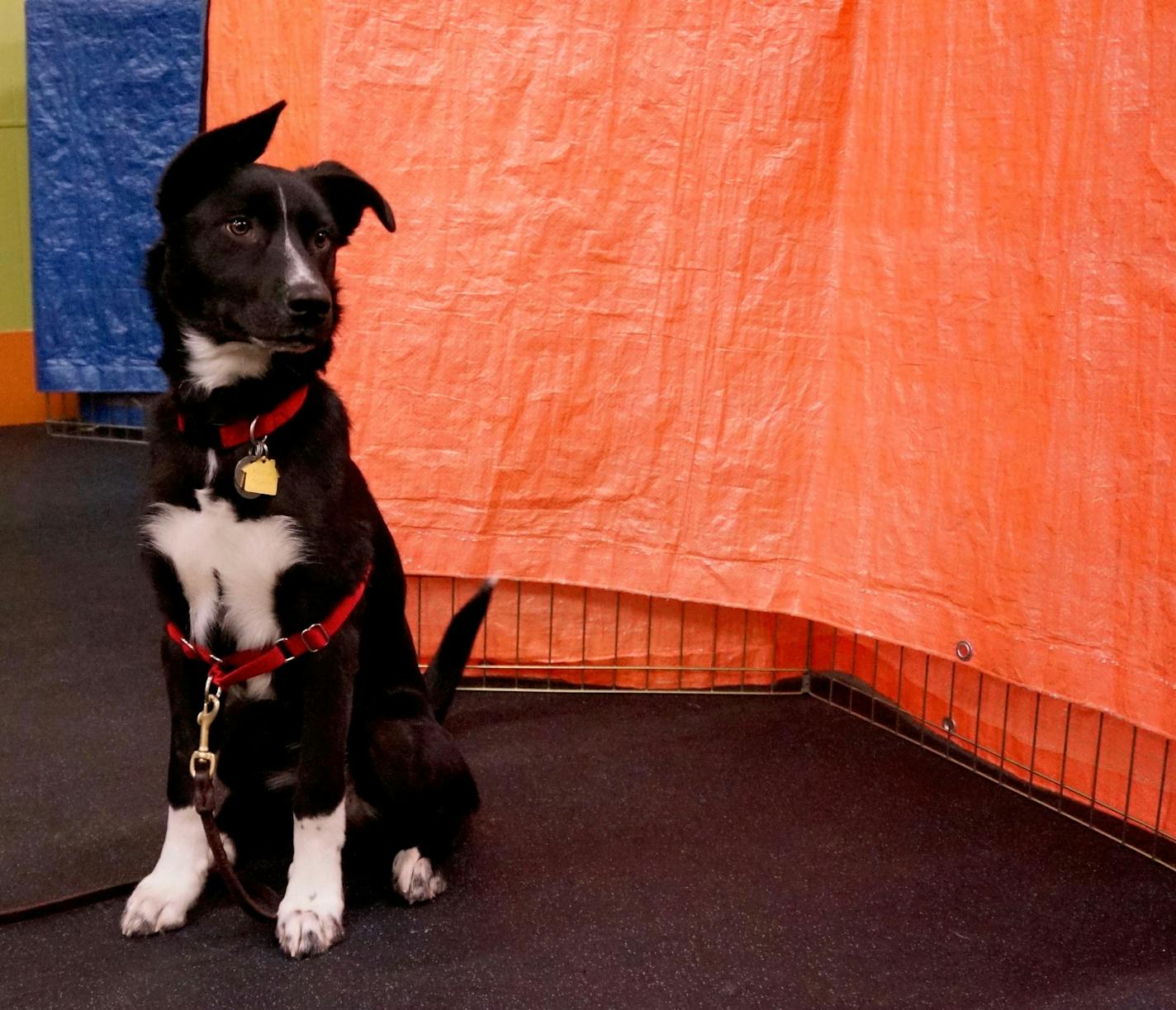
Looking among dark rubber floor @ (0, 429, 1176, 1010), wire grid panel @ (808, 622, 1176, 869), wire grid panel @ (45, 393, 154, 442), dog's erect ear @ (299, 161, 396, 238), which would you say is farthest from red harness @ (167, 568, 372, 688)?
wire grid panel @ (45, 393, 154, 442)

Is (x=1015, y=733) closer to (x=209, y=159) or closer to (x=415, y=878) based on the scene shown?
(x=415, y=878)

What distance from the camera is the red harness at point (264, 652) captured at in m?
1.58

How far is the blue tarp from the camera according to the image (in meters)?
4.74

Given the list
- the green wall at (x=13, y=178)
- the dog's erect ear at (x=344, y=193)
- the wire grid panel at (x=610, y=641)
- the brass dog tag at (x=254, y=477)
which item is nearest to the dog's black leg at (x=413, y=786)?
the brass dog tag at (x=254, y=477)

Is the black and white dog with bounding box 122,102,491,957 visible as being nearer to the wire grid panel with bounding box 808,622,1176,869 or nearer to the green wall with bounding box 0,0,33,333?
the wire grid panel with bounding box 808,622,1176,869

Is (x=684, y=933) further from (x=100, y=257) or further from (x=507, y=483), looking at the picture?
(x=100, y=257)

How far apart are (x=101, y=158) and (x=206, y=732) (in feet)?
12.8

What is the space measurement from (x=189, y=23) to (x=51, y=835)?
12.1 feet

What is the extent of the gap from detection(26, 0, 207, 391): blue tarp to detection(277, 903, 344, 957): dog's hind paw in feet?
11.8

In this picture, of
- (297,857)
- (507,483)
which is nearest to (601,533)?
(507,483)

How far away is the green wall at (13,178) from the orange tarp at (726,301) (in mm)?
3256

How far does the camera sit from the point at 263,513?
5.09 ft

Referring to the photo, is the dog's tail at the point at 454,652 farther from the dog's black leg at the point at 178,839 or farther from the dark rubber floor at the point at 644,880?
the dog's black leg at the point at 178,839

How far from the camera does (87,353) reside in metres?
4.98
